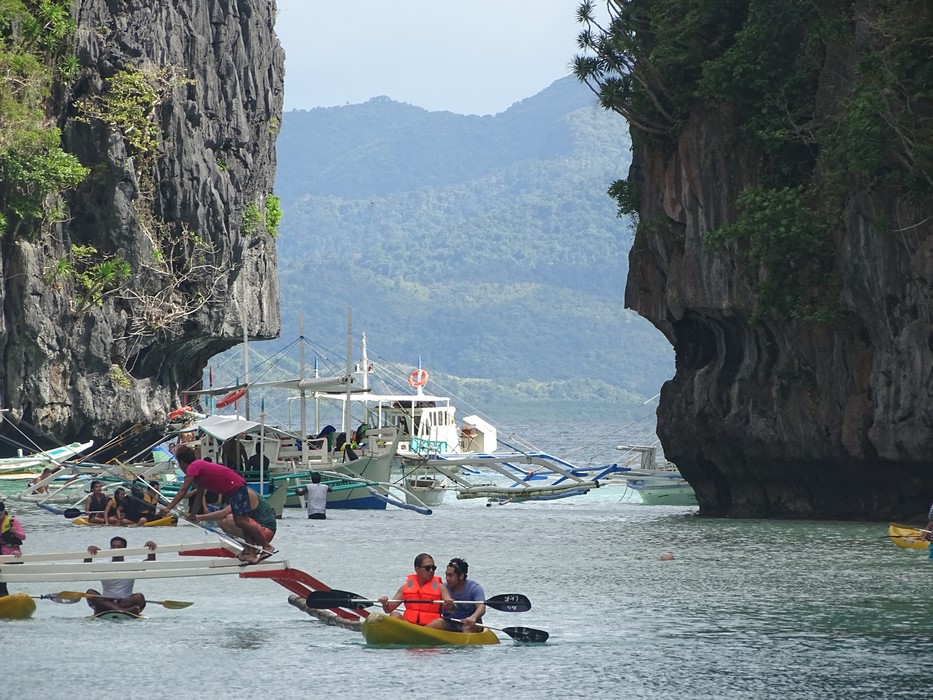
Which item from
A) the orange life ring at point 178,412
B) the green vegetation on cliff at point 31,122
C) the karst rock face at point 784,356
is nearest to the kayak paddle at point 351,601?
the karst rock face at point 784,356

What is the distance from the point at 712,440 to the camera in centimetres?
4934

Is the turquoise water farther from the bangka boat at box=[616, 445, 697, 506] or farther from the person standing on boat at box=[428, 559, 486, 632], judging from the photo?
the bangka boat at box=[616, 445, 697, 506]

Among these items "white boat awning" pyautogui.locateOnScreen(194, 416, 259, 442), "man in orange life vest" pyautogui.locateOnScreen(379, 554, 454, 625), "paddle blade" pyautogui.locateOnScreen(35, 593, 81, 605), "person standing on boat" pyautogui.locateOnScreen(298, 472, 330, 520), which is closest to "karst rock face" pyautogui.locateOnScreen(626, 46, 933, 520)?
"person standing on boat" pyautogui.locateOnScreen(298, 472, 330, 520)

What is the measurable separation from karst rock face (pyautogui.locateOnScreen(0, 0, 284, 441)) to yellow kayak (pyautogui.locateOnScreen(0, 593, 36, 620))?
142ft

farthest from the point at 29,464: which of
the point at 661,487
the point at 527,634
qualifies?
the point at 527,634

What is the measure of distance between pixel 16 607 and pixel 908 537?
65.1ft

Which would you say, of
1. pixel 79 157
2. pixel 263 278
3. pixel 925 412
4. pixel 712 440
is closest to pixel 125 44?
pixel 79 157

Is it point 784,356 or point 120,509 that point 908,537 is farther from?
point 120,509

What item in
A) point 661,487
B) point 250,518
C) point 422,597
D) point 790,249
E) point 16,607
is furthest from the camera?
point 661,487

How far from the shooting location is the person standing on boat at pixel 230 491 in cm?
2391

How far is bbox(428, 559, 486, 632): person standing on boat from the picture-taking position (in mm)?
23344

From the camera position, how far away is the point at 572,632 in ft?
82.8

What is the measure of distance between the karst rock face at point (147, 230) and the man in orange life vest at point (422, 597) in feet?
157

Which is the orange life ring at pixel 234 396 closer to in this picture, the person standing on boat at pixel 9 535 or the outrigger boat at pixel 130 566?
the person standing on boat at pixel 9 535
